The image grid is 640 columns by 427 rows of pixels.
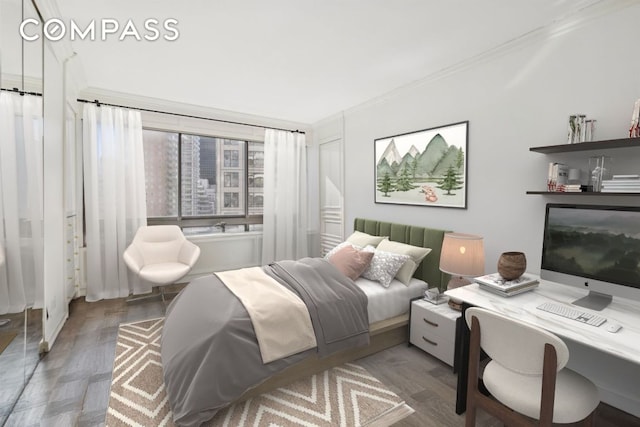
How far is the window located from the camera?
14.5 ft

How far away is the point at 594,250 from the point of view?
175 centimetres

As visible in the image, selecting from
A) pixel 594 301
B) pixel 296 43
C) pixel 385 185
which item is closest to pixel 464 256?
pixel 594 301

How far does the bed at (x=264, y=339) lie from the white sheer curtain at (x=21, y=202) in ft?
3.17

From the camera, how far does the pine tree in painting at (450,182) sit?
9.70 ft

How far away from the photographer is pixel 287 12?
7.04 ft

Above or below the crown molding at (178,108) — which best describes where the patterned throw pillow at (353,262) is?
below

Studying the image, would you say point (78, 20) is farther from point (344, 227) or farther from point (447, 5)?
point (344, 227)

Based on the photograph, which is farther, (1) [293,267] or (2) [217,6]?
(1) [293,267]

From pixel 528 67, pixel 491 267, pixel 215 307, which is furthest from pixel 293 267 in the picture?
pixel 528 67

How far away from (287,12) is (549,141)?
7.18 feet

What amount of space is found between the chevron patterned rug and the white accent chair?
1.19m

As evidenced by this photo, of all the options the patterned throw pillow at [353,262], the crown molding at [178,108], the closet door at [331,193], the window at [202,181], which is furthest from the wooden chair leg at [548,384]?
the crown molding at [178,108]

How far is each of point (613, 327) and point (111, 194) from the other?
15.7 feet

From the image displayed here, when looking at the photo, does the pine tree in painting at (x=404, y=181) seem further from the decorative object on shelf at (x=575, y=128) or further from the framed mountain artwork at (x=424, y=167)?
the decorative object on shelf at (x=575, y=128)
